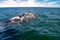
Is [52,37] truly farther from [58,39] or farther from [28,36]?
[28,36]

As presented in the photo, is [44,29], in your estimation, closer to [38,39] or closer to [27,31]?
[27,31]

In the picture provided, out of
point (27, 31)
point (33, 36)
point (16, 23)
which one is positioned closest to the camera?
point (33, 36)

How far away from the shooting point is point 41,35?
11.3 metres

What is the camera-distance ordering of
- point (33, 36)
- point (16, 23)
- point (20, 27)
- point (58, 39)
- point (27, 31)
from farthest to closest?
point (16, 23), point (20, 27), point (27, 31), point (33, 36), point (58, 39)

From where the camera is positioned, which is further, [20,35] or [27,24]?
[27,24]

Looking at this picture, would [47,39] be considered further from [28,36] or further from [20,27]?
[20,27]

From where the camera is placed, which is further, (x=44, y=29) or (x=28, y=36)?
→ (x=44, y=29)

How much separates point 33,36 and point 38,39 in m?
0.73

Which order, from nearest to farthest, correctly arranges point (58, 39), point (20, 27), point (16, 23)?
point (58, 39), point (20, 27), point (16, 23)

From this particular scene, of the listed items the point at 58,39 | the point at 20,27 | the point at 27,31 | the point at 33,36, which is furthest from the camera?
the point at 20,27

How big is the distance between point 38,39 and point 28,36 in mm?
940

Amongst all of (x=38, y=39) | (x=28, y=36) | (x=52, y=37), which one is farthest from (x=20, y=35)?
(x=52, y=37)

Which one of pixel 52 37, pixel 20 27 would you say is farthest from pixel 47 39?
pixel 20 27

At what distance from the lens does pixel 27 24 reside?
14562 mm
